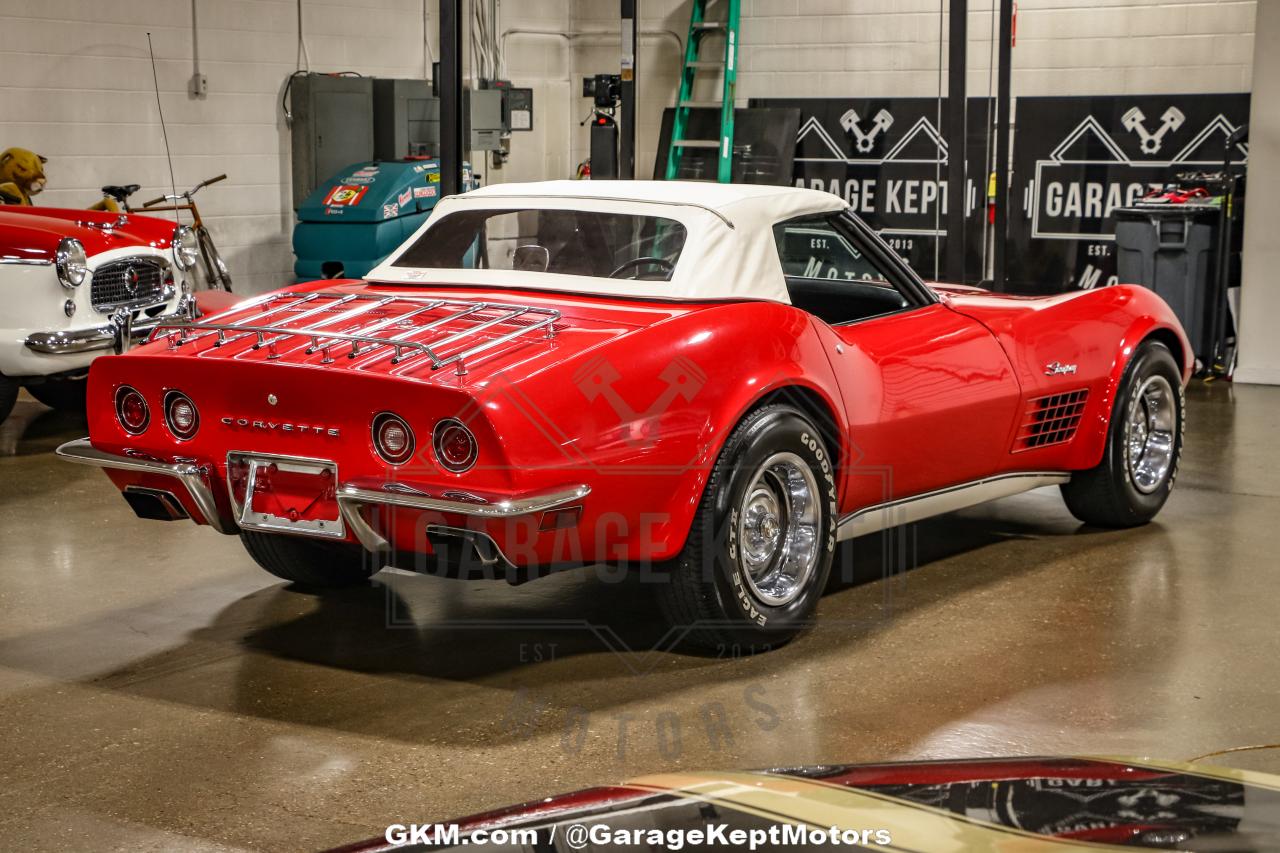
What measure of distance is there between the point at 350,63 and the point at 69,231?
5.89m

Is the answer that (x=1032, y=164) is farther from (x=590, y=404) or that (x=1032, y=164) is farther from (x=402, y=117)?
(x=590, y=404)

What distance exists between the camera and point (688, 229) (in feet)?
14.9

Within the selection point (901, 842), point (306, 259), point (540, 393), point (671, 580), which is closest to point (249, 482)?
point (540, 393)

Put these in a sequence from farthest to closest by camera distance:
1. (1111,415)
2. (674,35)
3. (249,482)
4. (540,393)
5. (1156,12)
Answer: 1. (674,35)
2. (1156,12)
3. (1111,415)
4. (249,482)
5. (540,393)

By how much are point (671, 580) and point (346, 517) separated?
0.87m

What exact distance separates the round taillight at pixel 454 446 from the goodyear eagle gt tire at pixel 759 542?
66 cm

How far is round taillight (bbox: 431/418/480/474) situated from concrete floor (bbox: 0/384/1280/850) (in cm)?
63

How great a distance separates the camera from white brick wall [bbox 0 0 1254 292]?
1088 centimetres

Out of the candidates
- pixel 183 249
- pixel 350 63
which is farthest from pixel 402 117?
pixel 183 249

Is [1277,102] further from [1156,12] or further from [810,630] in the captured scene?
[810,630]

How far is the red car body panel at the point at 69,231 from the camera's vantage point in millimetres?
7434

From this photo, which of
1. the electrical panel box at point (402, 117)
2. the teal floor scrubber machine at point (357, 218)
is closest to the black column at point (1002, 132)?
the teal floor scrubber machine at point (357, 218)

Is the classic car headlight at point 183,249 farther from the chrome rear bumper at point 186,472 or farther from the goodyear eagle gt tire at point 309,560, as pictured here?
the chrome rear bumper at point 186,472

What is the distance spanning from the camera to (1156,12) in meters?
12.0
